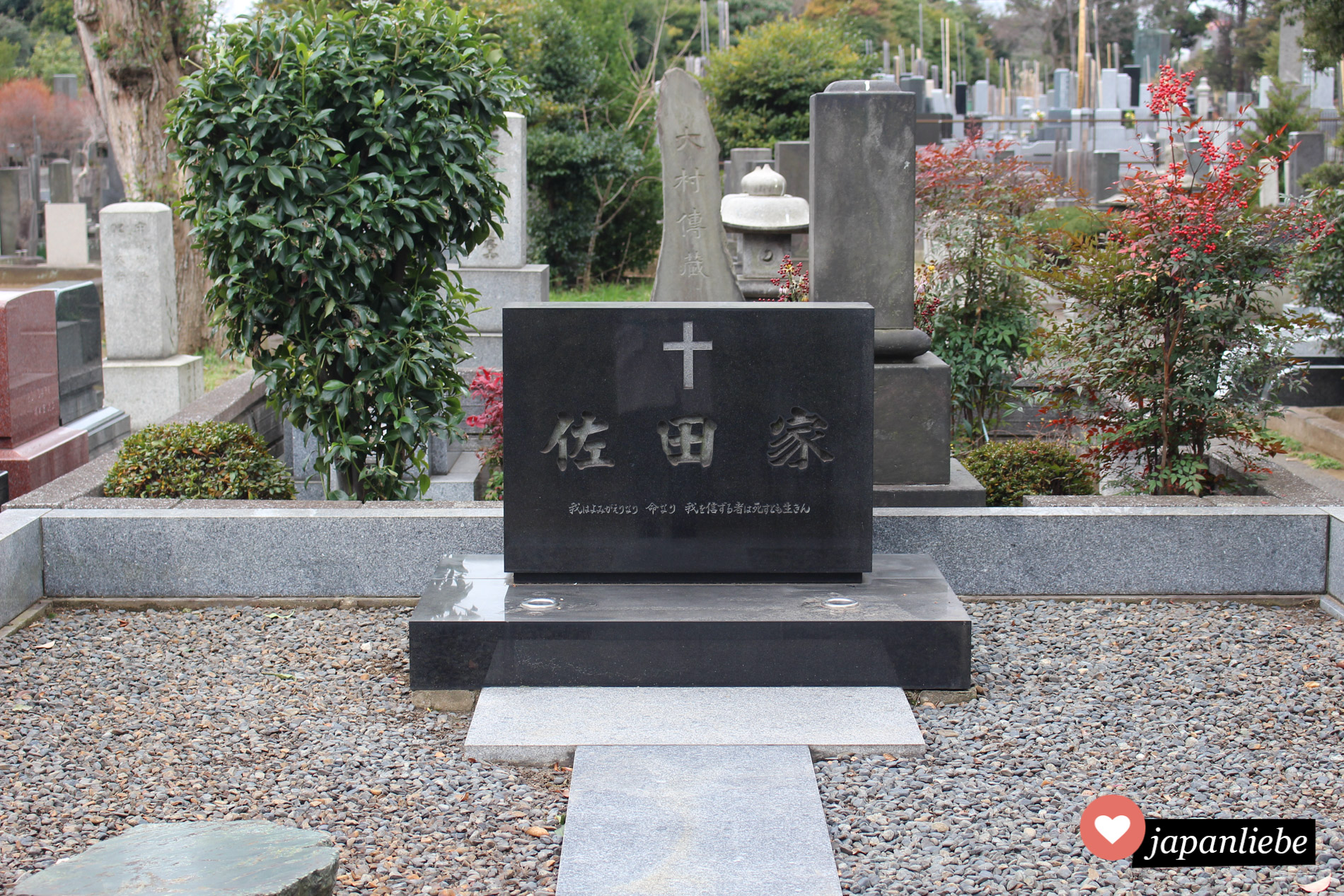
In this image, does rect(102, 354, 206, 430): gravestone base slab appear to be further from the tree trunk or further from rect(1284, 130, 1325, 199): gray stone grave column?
rect(1284, 130, 1325, 199): gray stone grave column

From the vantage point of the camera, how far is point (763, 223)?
1143 cm

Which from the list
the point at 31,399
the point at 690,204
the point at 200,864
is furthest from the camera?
the point at 690,204

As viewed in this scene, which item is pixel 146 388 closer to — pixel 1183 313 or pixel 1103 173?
pixel 1183 313

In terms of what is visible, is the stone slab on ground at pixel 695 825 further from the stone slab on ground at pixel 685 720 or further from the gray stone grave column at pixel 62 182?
the gray stone grave column at pixel 62 182

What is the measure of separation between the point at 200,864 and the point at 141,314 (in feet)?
24.1

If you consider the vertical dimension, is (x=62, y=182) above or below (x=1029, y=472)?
above

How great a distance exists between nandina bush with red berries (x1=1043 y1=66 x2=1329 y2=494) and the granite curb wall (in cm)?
49

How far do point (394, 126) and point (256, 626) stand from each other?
7.26ft

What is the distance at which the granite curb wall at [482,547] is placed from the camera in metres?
5.21

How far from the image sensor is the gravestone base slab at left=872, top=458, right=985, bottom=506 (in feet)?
18.9

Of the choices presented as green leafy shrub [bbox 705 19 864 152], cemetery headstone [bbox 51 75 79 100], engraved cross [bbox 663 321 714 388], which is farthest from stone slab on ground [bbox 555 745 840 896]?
cemetery headstone [bbox 51 75 79 100]

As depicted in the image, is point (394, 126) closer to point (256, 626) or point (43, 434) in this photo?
point (256, 626)

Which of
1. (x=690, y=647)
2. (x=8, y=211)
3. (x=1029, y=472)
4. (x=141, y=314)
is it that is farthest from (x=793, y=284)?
(x=8, y=211)

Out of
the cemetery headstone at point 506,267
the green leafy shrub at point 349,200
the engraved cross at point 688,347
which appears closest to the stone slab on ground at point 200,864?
the engraved cross at point 688,347
